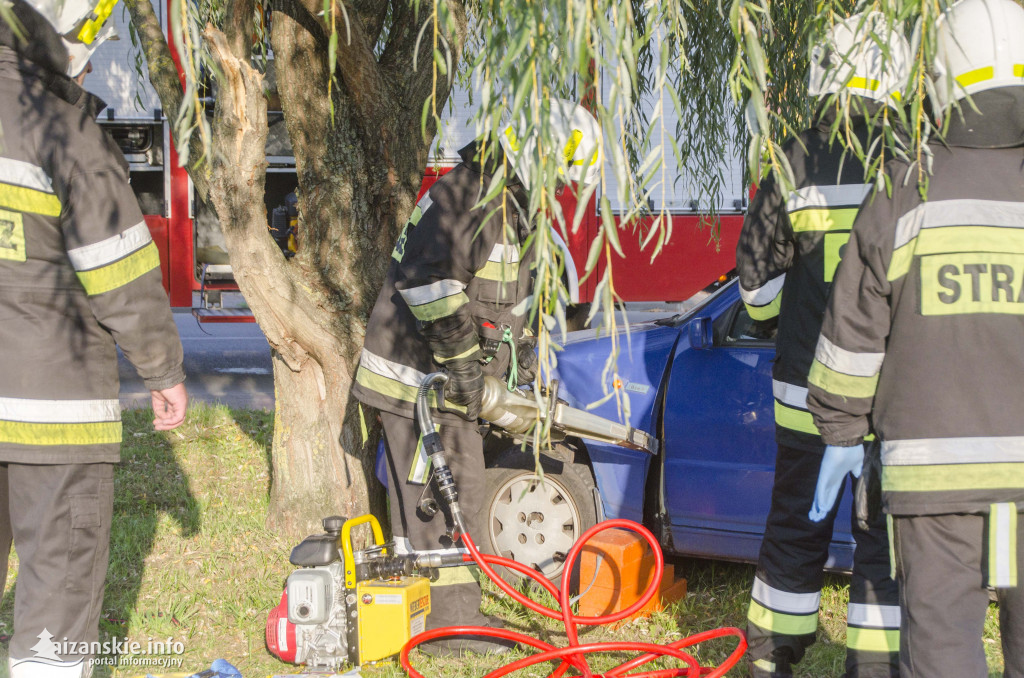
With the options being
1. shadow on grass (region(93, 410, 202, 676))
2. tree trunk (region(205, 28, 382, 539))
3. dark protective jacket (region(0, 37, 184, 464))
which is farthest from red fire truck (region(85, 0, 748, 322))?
dark protective jacket (region(0, 37, 184, 464))

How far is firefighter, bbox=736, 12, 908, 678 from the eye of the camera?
258 cm

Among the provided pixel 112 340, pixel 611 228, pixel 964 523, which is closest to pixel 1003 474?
pixel 964 523

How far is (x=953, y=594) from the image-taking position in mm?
1975

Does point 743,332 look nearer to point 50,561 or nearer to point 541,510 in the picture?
point 541,510

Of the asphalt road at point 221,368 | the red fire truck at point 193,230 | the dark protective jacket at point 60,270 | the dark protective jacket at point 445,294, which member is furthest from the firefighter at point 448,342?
the red fire truck at point 193,230

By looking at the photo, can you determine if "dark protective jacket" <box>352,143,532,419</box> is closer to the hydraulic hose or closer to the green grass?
the hydraulic hose

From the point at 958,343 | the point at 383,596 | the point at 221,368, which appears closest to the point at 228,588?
the point at 383,596

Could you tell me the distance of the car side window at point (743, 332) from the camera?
3.69 m

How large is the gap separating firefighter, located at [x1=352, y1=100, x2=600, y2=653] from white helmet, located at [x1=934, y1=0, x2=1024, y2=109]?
1.22 metres

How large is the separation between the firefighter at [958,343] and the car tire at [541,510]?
190 cm

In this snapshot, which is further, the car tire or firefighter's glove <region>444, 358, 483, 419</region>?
the car tire

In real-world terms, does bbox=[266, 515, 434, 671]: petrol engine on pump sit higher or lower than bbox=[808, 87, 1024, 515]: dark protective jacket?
lower

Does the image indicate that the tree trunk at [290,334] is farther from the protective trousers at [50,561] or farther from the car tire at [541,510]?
the protective trousers at [50,561]

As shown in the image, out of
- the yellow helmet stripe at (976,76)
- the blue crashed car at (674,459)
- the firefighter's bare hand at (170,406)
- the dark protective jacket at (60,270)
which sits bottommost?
the blue crashed car at (674,459)
